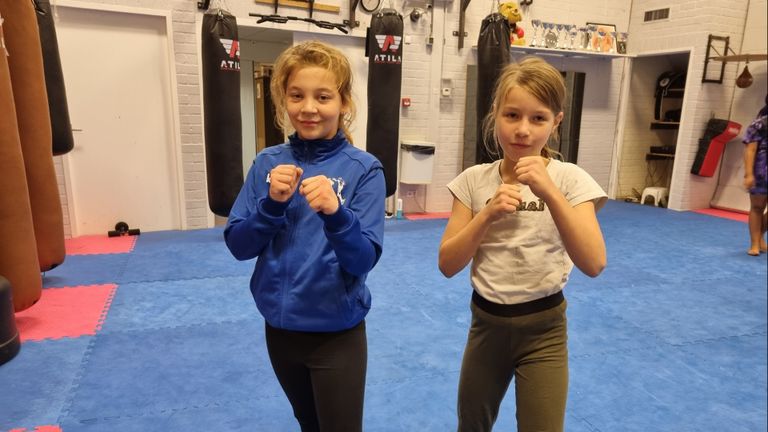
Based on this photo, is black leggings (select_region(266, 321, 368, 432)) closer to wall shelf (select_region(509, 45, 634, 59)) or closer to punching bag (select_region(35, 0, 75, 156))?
punching bag (select_region(35, 0, 75, 156))

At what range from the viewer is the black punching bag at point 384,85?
461cm

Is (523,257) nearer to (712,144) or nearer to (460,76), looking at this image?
(460,76)

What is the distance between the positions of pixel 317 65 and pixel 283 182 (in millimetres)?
344

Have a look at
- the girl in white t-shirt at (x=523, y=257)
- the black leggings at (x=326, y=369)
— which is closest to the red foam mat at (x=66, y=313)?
the black leggings at (x=326, y=369)

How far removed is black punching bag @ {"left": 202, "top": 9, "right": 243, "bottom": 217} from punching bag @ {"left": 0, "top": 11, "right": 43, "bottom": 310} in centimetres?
165

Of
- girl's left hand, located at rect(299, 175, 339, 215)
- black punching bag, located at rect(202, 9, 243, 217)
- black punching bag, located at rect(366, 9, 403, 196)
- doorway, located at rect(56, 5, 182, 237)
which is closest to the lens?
girl's left hand, located at rect(299, 175, 339, 215)

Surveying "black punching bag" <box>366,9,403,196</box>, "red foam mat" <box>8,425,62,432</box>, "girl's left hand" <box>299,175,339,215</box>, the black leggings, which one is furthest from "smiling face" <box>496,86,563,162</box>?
"black punching bag" <box>366,9,403,196</box>

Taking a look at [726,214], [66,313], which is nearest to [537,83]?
[66,313]

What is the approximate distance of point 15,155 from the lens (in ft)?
8.89

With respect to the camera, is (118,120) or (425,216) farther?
(425,216)

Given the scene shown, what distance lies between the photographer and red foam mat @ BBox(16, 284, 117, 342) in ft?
9.85

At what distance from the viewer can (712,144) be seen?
699 cm

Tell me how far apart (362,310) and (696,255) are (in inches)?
179

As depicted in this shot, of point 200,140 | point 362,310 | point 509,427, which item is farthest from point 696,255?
point 200,140
